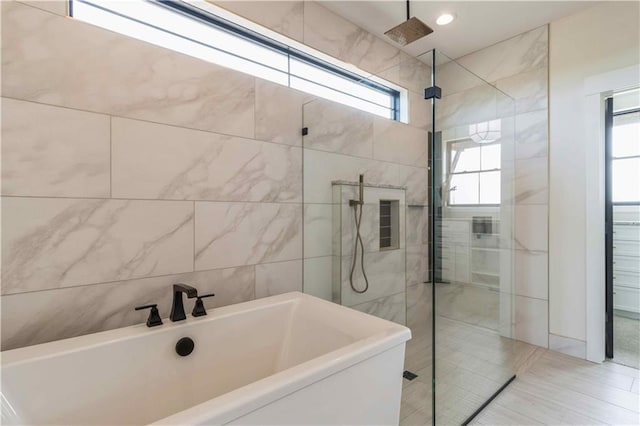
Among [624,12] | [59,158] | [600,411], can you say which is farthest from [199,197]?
[624,12]

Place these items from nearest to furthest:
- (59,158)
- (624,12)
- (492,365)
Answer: (59,158) → (492,365) → (624,12)

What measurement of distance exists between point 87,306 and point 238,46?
1.75m

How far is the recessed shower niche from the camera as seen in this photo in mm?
2340

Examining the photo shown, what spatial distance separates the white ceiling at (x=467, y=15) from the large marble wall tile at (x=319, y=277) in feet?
6.58

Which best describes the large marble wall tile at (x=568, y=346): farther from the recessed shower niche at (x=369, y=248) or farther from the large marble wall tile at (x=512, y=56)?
the large marble wall tile at (x=512, y=56)

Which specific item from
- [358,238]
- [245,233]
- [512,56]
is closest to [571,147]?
[512,56]

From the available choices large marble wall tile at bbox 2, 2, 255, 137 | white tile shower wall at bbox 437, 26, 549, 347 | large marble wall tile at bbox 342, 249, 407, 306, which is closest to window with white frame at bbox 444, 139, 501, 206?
white tile shower wall at bbox 437, 26, 549, 347

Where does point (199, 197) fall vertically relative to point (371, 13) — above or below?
below

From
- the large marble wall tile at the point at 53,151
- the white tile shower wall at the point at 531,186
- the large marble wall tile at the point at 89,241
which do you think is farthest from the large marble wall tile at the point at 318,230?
the white tile shower wall at the point at 531,186

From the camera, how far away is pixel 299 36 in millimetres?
2260

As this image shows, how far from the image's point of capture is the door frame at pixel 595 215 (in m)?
2.42

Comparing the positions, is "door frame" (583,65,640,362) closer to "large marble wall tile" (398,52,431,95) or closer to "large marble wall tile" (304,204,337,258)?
"large marble wall tile" (398,52,431,95)

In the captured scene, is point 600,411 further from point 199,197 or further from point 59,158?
point 59,158

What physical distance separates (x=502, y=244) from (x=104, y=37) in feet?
9.86
